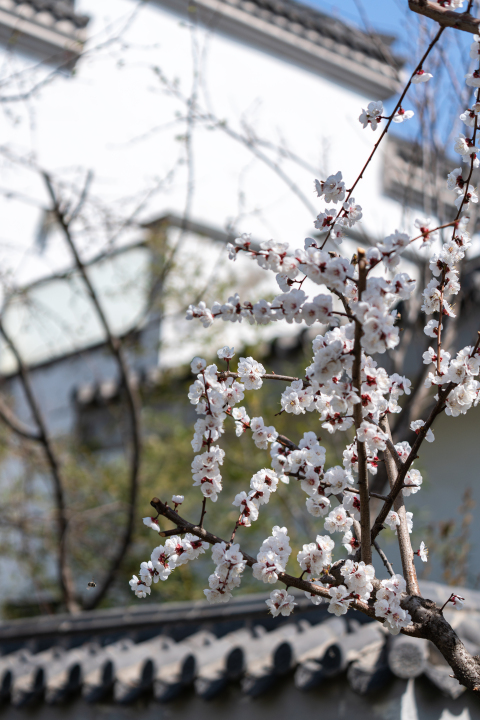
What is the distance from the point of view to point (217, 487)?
139 centimetres

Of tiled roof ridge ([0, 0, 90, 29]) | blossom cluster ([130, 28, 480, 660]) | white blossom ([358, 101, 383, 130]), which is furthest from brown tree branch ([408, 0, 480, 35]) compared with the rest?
tiled roof ridge ([0, 0, 90, 29])

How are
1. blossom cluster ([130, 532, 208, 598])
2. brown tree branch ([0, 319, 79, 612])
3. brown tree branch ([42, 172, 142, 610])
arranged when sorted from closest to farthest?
blossom cluster ([130, 532, 208, 598]) → brown tree branch ([42, 172, 142, 610]) → brown tree branch ([0, 319, 79, 612])

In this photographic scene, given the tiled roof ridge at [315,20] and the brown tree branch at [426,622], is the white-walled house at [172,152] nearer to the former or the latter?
the tiled roof ridge at [315,20]

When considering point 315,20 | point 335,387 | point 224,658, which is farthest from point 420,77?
point 315,20

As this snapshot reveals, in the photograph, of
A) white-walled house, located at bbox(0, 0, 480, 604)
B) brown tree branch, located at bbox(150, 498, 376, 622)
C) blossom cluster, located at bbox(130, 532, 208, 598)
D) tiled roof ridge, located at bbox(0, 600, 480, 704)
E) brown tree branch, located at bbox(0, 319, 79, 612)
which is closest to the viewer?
brown tree branch, located at bbox(150, 498, 376, 622)

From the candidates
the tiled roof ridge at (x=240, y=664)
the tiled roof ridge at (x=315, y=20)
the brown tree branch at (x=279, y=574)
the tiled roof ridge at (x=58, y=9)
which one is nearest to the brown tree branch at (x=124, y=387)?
the tiled roof ridge at (x=240, y=664)

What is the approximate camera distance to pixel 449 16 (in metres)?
1.16

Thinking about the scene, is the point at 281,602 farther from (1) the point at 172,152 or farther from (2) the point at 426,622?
(1) the point at 172,152

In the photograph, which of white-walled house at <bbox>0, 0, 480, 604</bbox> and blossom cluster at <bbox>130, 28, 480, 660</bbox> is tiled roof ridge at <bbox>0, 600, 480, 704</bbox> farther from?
white-walled house at <bbox>0, 0, 480, 604</bbox>

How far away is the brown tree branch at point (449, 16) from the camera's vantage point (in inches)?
45.7

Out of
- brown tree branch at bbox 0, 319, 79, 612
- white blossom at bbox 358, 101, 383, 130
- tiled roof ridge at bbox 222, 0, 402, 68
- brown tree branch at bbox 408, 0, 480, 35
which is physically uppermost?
tiled roof ridge at bbox 222, 0, 402, 68

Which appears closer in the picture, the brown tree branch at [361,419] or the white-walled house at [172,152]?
the brown tree branch at [361,419]

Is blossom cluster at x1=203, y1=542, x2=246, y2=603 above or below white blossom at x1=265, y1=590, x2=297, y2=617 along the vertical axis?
above

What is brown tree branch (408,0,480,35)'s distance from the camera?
3.81 feet
